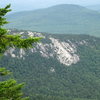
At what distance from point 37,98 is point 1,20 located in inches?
6962

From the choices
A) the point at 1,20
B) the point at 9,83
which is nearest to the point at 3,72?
the point at 9,83

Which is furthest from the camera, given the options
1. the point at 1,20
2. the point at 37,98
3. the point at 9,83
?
the point at 37,98

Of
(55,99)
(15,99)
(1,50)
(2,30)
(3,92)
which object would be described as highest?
(2,30)

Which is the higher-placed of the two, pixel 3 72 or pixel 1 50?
pixel 1 50

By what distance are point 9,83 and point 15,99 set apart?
193 cm

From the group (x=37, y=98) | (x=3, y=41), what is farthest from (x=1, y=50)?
(x=37, y=98)

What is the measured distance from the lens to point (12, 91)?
2084 centimetres

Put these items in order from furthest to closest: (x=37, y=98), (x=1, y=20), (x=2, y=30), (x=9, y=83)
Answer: (x=37, y=98)
(x=9, y=83)
(x=1, y=20)
(x=2, y=30)

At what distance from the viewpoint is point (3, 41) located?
17.1 metres

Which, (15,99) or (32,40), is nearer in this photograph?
(32,40)

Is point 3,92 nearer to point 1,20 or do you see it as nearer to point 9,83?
point 9,83

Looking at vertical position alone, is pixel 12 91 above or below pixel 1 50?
Result: below

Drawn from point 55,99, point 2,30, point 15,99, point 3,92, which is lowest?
point 55,99

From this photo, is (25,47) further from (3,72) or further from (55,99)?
(55,99)
